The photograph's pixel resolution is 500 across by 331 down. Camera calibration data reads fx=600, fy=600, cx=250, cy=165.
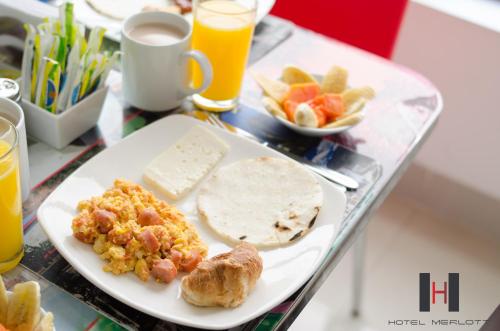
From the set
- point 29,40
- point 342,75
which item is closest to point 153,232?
point 29,40

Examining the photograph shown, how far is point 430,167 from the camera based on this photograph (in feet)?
8.26

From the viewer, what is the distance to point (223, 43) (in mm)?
1318

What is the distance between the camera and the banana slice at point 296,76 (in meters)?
1.42

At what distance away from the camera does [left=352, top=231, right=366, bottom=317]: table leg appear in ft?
6.05

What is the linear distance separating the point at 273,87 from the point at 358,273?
82 centimetres

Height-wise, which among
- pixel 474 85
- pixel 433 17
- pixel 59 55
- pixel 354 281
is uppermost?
pixel 59 55

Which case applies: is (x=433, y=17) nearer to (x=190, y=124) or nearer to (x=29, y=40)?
(x=190, y=124)

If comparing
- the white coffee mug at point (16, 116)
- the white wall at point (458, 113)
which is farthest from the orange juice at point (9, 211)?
the white wall at point (458, 113)

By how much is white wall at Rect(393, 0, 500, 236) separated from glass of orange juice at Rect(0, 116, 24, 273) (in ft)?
6.05

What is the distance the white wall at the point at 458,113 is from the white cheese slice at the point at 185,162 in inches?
56.2

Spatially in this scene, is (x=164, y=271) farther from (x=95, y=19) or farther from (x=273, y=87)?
(x=95, y=19)

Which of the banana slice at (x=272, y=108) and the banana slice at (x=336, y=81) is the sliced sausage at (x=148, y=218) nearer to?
the banana slice at (x=272, y=108)

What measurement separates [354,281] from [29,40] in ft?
4.25

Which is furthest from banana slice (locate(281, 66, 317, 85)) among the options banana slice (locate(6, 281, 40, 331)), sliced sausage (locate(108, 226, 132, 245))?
banana slice (locate(6, 281, 40, 331))
